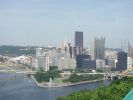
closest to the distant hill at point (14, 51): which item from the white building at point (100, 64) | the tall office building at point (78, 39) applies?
the tall office building at point (78, 39)

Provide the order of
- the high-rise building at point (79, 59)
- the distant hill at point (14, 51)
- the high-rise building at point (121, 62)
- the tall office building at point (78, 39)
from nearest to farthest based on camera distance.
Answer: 1. the high-rise building at point (121, 62)
2. the high-rise building at point (79, 59)
3. the tall office building at point (78, 39)
4. the distant hill at point (14, 51)

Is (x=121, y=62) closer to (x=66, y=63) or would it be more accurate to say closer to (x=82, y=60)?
(x=82, y=60)

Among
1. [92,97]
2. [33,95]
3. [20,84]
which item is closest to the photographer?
[92,97]

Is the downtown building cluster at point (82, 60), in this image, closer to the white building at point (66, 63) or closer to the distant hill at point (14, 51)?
the white building at point (66, 63)

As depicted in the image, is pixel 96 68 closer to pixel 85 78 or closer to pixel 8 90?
pixel 85 78

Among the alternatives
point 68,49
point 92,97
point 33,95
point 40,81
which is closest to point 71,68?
point 68,49

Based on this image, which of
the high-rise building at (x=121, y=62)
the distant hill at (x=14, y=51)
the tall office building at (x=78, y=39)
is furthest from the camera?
the distant hill at (x=14, y=51)

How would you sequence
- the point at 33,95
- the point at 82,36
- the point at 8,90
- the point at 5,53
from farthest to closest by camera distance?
1. the point at 5,53
2. the point at 82,36
3. the point at 8,90
4. the point at 33,95

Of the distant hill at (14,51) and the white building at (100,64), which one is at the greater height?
the distant hill at (14,51)

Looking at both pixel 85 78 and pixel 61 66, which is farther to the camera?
pixel 61 66

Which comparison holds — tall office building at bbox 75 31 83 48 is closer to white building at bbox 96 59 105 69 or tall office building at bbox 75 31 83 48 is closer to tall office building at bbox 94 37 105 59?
tall office building at bbox 94 37 105 59
